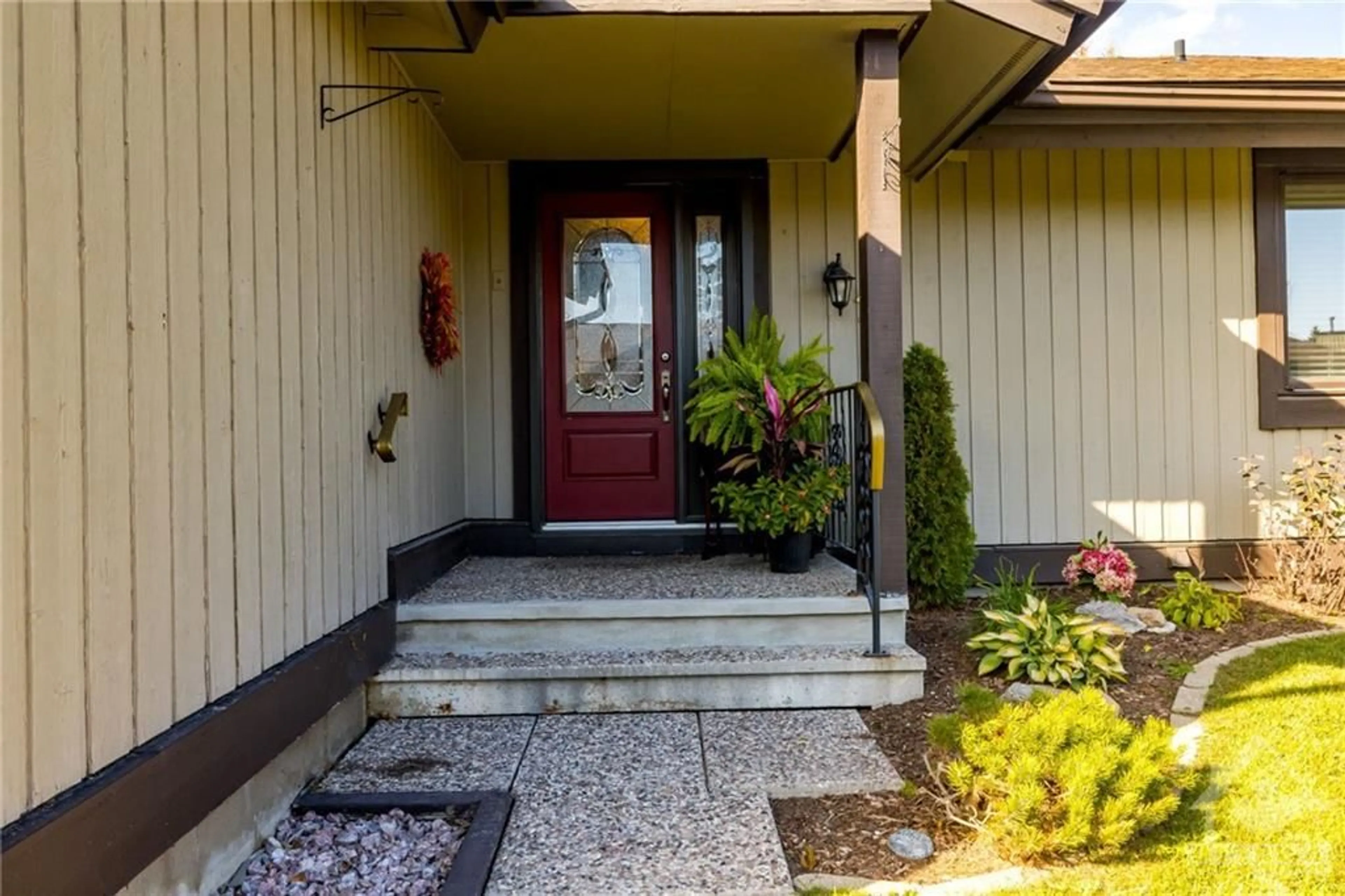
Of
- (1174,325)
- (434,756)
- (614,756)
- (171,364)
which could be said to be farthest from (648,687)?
(1174,325)

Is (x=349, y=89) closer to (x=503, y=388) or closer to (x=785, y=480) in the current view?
(x=503, y=388)

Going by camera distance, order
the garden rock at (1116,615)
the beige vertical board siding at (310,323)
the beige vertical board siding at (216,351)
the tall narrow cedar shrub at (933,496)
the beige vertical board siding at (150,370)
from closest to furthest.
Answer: the beige vertical board siding at (150,370) < the beige vertical board siding at (216,351) < the beige vertical board siding at (310,323) < the garden rock at (1116,615) < the tall narrow cedar shrub at (933,496)

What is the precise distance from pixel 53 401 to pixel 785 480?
2.72 m

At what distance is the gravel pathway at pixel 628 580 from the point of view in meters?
3.37

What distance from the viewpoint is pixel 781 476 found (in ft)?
12.0

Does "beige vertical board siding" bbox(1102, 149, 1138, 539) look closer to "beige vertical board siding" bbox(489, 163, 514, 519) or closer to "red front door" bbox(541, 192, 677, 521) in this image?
"red front door" bbox(541, 192, 677, 521)

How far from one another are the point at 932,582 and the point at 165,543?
3.42 metres

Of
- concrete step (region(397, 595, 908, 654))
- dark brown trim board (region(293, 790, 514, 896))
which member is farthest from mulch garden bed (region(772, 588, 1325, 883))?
dark brown trim board (region(293, 790, 514, 896))

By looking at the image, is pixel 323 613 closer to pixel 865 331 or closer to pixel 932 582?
pixel 865 331

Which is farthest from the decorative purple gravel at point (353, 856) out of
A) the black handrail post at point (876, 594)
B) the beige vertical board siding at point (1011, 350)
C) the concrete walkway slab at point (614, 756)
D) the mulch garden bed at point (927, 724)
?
the beige vertical board siding at point (1011, 350)

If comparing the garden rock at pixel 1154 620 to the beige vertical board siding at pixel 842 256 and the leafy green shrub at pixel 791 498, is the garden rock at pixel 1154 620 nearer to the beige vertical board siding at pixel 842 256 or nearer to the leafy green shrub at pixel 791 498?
the leafy green shrub at pixel 791 498

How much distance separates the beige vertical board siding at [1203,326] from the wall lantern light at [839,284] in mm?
2009

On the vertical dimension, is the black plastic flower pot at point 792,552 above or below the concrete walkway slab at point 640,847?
above

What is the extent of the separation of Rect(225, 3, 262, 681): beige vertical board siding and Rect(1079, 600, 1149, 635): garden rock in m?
3.44
